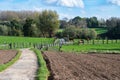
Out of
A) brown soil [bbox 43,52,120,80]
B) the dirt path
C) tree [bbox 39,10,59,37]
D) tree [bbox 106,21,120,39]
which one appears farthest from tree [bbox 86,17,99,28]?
the dirt path

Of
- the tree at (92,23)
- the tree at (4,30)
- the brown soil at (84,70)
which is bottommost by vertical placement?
the brown soil at (84,70)

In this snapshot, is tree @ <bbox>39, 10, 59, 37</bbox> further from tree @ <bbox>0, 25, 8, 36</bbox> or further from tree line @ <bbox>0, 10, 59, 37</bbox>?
tree @ <bbox>0, 25, 8, 36</bbox>

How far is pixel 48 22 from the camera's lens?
138000 mm

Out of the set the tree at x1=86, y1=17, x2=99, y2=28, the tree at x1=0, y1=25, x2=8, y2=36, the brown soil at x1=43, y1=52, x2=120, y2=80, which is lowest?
the brown soil at x1=43, y1=52, x2=120, y2=80

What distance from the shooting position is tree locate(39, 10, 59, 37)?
136 meters

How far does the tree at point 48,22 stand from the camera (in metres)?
136

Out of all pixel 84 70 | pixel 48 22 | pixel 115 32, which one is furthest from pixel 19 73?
pixel 48 22

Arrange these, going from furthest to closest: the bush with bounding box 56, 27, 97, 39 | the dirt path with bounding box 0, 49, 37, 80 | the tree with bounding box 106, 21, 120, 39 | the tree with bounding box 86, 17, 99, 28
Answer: the tree with bounding box 86, 17, 99, 28
the bush with bounding box 56, 27, 97, 39
the tree with bounding box 106, 21, 120, 39
the dirt path with bounding box 0, 49, 37, 80

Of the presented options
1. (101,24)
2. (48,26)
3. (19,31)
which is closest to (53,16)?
(48,26)

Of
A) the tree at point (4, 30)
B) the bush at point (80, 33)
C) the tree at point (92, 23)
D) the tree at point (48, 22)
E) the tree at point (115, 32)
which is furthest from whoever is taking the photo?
the tree at point (92, 23)

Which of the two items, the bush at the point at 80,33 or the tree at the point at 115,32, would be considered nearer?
the tree at the point at 115,32

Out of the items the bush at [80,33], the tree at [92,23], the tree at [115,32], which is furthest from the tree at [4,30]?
the tree at [92,23]

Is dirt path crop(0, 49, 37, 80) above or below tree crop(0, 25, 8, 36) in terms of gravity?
below

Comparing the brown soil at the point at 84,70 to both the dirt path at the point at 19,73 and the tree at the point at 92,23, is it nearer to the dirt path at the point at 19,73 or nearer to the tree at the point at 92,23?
the dirt path at the point at 19,73
